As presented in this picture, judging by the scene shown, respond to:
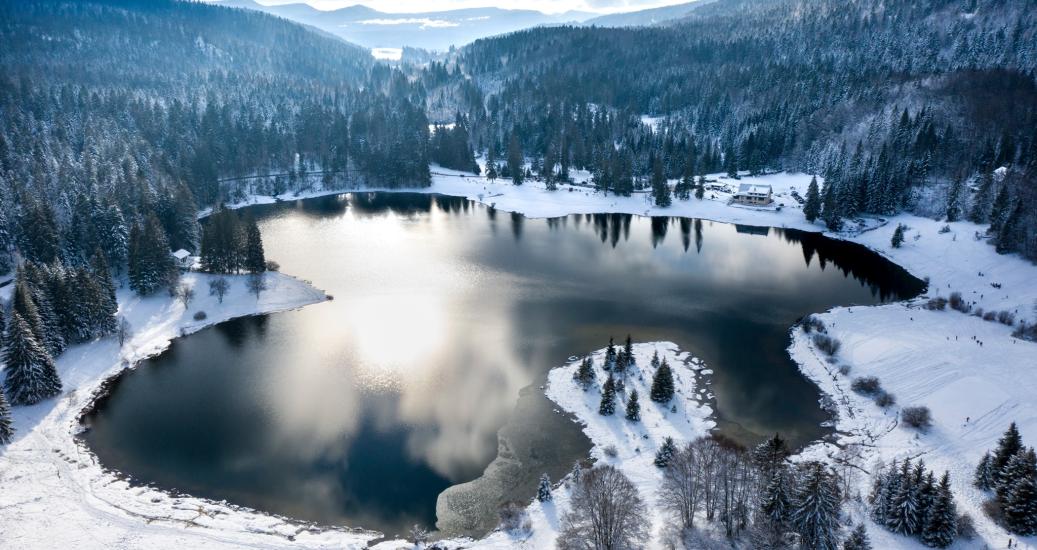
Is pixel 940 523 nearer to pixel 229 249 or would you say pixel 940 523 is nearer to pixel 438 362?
pixel 438 362

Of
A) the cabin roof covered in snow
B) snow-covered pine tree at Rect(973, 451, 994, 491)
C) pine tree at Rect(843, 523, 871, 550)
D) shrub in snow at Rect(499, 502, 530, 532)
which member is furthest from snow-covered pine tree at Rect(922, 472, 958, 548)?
the cabin roof covered in snow

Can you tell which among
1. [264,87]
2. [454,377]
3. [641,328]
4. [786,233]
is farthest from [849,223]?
[264,87]

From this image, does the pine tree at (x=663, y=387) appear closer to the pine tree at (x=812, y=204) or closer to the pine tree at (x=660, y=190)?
the pine tree at (x=812, y=204)

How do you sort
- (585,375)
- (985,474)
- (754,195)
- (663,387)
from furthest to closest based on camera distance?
(754,195)
(585,375)
(663,387)
(985,474)

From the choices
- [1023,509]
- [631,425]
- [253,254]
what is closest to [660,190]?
[253,254]

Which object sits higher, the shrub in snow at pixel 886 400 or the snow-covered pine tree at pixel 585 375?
the snow-covered pine tree at pixel 585 375

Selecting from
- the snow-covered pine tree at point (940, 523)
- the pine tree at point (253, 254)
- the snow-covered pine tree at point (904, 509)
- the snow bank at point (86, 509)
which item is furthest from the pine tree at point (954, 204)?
the pine tree at point (253, 254)

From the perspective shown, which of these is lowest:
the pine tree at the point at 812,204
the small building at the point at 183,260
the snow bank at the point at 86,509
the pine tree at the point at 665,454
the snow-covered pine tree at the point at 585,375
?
the snow bank at the point at 86,509
